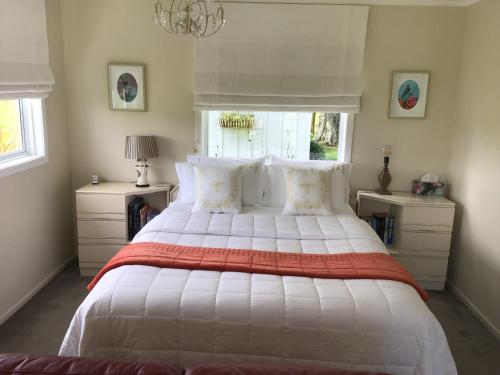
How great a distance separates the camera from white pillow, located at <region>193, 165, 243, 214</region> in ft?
10.9

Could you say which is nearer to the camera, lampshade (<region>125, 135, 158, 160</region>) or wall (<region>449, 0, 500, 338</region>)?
wall (<region>449, 0, 500, 338</region>)

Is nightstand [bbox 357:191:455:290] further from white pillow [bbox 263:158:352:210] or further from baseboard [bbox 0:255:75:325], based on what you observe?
baseboard [bbox 0:255:75:325]

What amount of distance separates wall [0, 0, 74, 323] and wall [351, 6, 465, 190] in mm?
2534

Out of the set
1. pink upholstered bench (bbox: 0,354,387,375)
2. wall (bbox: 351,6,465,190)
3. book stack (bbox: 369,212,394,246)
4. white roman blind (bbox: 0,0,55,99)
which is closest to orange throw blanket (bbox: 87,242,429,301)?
pink upholstered bench (bbox: 0,354,387,375)

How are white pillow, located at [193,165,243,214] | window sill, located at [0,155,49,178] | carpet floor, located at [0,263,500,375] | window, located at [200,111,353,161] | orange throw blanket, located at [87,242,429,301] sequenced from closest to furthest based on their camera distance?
orange throw blanket, located at [87,242,429,301], carpet floor, located at [0,263,500,375], window sill, located at [0,155,49,178], white pillow, located at [193,165,243,214], window, located at [200,111,353,161]

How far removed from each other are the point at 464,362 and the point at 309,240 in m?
1.19

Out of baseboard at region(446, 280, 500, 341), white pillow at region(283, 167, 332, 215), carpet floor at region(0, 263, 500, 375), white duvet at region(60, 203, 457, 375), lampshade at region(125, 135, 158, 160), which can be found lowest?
carpet floor at region(0, 263, 500, 375)

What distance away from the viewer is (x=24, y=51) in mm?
2955

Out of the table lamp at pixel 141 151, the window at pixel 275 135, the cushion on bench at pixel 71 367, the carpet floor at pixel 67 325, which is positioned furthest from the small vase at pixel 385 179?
the cushion on bench at pixel 71 367

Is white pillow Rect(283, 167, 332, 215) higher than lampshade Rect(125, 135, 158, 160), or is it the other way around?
lampshade Rect(125, 135, 158, 160)

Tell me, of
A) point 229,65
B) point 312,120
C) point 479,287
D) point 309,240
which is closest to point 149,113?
point 229,65

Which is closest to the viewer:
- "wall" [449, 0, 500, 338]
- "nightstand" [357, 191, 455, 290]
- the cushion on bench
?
the cushion on bench

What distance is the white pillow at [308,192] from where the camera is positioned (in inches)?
132

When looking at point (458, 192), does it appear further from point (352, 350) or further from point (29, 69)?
point (29, 69)
